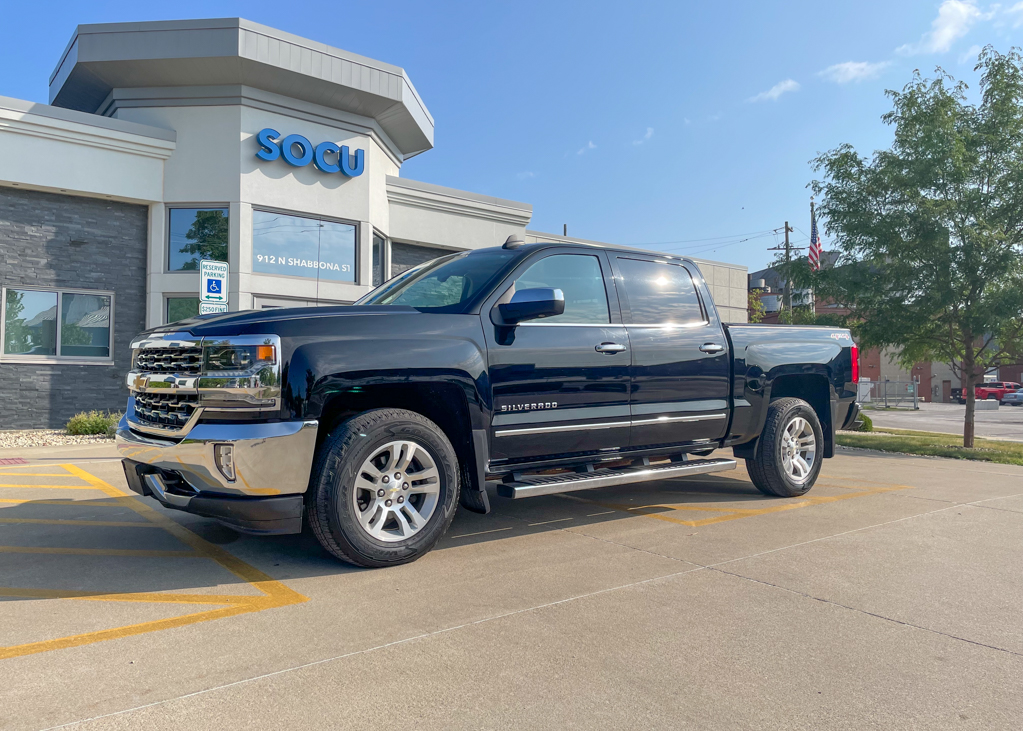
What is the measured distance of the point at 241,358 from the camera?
399 centimetres

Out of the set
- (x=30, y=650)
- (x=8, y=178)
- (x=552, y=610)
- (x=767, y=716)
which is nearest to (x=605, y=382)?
(x=552, y=610)

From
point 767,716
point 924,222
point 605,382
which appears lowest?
point 767,716

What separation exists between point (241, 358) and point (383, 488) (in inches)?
42.2

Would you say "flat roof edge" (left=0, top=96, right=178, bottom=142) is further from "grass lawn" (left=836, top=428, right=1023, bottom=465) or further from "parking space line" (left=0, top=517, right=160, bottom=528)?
"grass lawn" (left=836, top=428, right=1023, bottom=465)

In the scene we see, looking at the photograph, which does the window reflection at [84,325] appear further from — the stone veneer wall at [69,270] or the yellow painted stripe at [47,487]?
the yellow painted stripe at [47,487]

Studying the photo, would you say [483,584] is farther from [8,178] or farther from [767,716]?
[8,178]

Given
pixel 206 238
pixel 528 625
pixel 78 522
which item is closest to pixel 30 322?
pixel 206 238

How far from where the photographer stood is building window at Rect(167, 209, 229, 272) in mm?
14680

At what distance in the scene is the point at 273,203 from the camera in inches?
590

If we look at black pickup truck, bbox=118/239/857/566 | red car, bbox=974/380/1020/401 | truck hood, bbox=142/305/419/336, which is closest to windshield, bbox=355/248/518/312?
black pickup truck, bbox=118/239/857/566

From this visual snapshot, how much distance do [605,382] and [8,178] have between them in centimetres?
1264

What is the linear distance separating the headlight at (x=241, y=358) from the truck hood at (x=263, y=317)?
0.11 metres

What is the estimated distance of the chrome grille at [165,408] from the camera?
4.20 meters

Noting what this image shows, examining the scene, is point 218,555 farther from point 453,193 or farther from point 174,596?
point 453,193
